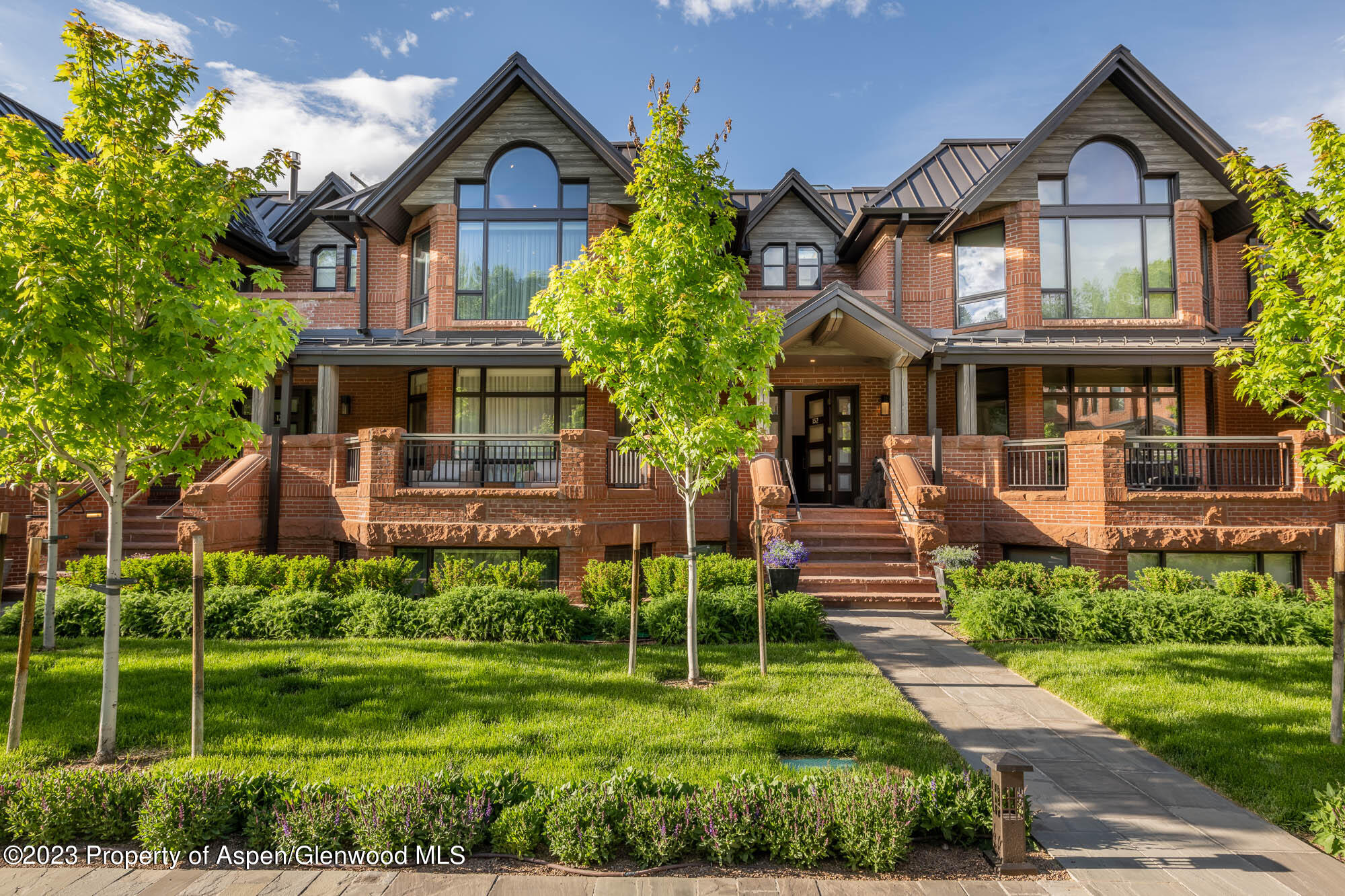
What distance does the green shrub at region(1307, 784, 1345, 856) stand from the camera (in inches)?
154

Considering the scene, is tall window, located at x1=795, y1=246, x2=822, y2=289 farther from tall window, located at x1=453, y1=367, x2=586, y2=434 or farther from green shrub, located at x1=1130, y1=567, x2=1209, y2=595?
green shrub, located at x1=1130, y1=567, x2=1209, y2=595

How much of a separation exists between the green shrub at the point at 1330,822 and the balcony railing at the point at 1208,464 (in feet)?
28.1

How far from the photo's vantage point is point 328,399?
547 inches

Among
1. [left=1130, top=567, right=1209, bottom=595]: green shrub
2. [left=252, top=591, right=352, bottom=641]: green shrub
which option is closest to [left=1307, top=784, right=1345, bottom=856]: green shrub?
[left=1130, top=567, right=1209, bottom=595]: green shrub

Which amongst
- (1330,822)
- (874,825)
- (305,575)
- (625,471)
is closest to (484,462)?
(625,471)

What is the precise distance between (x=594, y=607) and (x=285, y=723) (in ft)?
13.9

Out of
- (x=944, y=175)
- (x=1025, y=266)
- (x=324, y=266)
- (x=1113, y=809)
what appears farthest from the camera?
(x=324, y=266)

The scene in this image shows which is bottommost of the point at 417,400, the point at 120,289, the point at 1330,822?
the point at 1330,822

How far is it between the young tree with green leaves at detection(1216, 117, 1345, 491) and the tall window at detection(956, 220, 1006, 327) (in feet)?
24.1

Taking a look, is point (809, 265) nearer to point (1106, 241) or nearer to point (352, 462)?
point (1106, 241)

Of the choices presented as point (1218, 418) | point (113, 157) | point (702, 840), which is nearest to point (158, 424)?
point (113, 157)

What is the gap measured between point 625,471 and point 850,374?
268 inches

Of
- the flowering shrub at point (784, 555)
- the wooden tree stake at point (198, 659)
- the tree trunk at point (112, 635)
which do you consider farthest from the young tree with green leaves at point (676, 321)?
the tree trunk at point (112, 635)

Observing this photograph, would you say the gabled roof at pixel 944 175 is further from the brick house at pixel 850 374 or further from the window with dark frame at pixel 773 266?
the window with dark frame at pixel 773 266
